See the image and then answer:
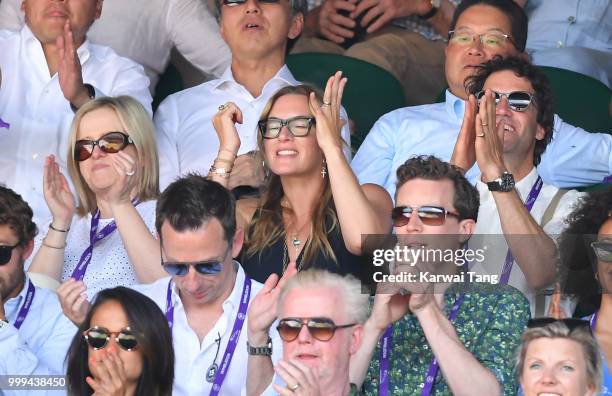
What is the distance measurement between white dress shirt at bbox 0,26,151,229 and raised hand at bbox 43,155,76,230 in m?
0.50

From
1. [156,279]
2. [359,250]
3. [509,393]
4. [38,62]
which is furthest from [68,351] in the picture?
[38,62]

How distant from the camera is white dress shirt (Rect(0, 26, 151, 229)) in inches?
238

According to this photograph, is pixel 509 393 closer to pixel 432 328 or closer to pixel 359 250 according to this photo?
pixel 432 328

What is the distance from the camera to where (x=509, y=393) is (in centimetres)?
446

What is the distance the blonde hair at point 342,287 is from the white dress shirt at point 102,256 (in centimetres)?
92

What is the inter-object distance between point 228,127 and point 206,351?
936mm

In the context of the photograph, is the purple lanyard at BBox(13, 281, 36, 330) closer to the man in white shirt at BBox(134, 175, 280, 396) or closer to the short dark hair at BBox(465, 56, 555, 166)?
the man in white shirt at BBox(134, 175, 280, 396)

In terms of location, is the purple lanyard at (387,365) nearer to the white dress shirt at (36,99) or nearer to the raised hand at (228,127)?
the raised hand at (228,127)

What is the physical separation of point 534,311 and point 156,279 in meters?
1.24

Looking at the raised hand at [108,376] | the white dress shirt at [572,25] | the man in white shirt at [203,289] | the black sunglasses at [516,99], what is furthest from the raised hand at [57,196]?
the white dress shirt at [572,25]

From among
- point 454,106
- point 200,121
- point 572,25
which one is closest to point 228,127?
point 200,121

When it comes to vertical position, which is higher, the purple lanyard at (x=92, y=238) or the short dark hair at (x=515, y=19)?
the short dark hair at (x=515, y=19)

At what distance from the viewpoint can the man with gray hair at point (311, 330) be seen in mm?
4328

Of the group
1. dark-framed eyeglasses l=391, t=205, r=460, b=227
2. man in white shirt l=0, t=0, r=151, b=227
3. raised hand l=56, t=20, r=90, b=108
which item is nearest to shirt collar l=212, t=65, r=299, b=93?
man in white shirt l=0, t=0, r=151, b=227
